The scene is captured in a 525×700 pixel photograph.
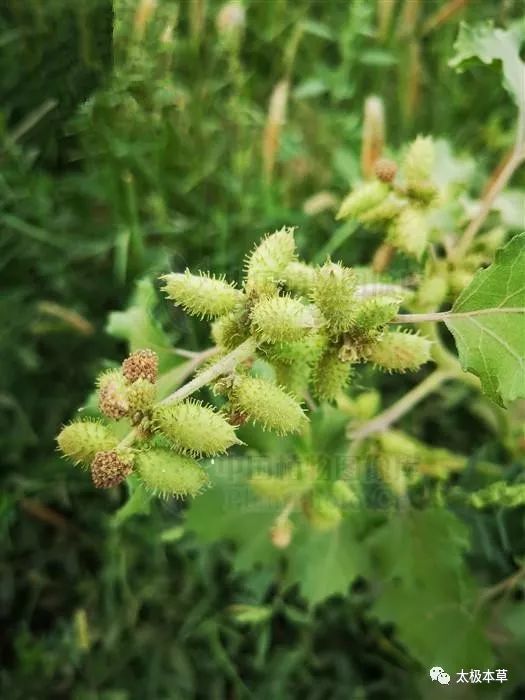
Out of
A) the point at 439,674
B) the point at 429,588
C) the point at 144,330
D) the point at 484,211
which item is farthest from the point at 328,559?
the point at 484,211

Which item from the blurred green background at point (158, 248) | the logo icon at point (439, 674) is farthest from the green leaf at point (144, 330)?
the logo icon at point (439, 674)

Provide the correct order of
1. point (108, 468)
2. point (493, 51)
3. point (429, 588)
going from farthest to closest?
point (429, 588), point (493, 51), point (108, 468)

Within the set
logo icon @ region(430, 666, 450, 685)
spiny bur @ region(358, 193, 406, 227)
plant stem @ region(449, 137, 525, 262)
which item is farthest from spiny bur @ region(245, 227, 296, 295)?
logo icon @ region(430, 666, 450, 685)

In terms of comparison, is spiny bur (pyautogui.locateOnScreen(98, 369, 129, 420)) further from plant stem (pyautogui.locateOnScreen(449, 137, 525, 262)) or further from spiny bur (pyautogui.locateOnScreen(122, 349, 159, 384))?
plant stem (pyautogui.locateOnScreen(449, 137, 525, 262))

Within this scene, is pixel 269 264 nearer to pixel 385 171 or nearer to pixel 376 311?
pixel 376 311

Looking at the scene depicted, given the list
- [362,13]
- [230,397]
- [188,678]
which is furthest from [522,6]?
[188,678]

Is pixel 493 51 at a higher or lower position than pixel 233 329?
higher

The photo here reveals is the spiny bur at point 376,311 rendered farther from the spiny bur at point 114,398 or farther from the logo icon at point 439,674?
the logo icon at point 439,674
